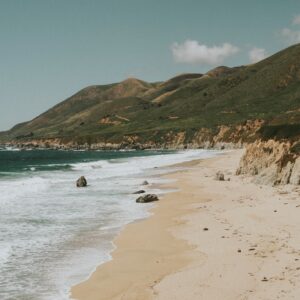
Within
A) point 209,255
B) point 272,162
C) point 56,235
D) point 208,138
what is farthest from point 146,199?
point 208,138

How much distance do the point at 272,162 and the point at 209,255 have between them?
81.8ft

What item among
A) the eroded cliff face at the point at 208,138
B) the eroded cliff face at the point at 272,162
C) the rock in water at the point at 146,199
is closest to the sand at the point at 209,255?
the rock in water at the point at 146,199

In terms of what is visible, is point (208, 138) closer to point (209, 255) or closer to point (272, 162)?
point (272, 162)

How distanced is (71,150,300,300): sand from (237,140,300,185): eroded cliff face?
457 centimetres

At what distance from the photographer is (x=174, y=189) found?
42.1 metres

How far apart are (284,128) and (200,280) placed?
35.5 metres

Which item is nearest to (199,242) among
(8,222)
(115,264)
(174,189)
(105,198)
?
(115,264)

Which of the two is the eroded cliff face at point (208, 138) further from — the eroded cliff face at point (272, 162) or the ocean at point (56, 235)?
the ocean at point (56, 235)

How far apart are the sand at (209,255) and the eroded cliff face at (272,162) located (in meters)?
4.57

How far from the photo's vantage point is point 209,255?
17.1 metres

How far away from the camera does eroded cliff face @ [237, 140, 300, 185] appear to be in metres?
34.8

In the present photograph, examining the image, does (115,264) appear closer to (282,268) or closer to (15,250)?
(15,250)

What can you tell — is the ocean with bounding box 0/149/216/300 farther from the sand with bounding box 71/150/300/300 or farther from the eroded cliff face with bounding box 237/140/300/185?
the eroded cliff face with bounding box 237/140/300/185

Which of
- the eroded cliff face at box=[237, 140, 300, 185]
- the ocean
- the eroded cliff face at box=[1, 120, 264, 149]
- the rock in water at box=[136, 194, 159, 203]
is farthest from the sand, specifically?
the eroded cliff face at box=[1, 120, 264, 149]
